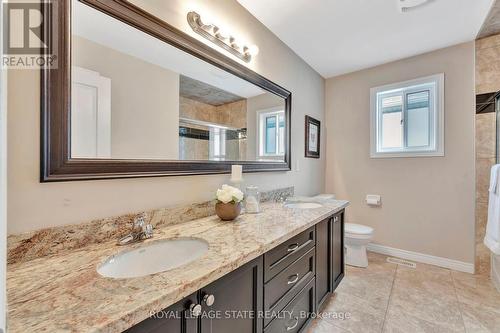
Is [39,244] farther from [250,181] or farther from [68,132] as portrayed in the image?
[250,181]

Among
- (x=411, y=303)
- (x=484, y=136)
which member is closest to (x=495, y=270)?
(x=411, y=303)

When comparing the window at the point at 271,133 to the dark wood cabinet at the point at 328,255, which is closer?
the dark wood cabinet at the point at 328,255

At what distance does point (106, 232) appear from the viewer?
989mm

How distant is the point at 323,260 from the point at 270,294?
0.74m

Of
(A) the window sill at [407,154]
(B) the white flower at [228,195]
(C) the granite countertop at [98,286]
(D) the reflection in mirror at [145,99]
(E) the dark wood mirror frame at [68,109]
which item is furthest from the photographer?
(A) the window sill at [407,154]

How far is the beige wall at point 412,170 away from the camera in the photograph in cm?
229

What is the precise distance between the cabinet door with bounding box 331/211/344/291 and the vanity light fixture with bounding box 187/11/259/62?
1.50 m

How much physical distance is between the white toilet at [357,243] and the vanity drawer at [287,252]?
3.75 feet

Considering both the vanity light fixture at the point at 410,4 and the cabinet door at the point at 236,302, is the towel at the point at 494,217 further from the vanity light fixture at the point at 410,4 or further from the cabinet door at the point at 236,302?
the cabinet door at the point at 236,302

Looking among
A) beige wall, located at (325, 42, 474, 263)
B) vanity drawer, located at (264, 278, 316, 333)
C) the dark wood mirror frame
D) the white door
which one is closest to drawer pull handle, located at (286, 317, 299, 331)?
vanity drawer, located at (264, 278, 316, 333)

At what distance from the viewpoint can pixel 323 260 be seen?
5.45 feet

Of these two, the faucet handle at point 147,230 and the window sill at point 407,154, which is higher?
the window sill at point 407,154

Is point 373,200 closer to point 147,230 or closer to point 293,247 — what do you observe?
point 293,247

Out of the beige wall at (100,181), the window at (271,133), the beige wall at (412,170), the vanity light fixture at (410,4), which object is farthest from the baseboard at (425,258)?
the vanity light fixture at (410,4)
